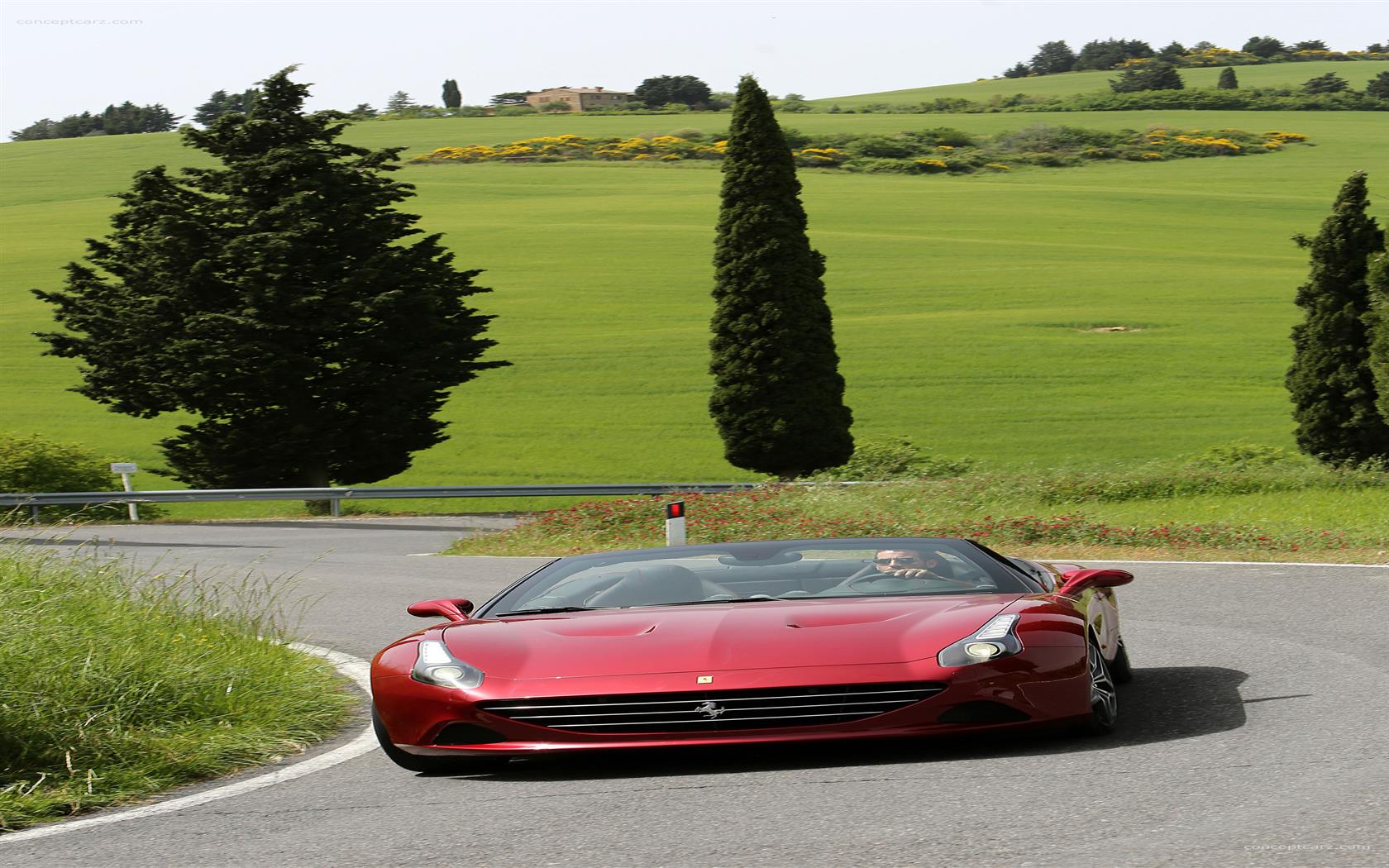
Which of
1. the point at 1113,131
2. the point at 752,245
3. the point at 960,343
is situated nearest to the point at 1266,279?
the point at 960,343

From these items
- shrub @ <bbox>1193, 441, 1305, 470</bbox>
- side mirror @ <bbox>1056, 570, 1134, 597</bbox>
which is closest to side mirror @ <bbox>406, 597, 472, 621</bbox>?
side mirror @ <bbox>1056, 570, 1134, 597</bbox>

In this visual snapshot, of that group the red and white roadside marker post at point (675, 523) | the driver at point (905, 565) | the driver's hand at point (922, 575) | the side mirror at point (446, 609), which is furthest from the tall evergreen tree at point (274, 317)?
the driver's hand at point (922, 575)

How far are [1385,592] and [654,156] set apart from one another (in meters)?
98.9

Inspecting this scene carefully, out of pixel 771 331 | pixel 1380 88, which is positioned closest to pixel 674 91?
pixel 1380 88

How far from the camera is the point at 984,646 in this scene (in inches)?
249

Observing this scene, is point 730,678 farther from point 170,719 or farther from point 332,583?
point 332,583

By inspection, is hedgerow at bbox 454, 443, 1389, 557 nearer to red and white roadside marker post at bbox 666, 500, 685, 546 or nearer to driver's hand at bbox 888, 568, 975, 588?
red and white roadside marker post at bbox 666, 500, 685, 546

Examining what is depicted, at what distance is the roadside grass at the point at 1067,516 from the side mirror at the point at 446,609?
10232 mm

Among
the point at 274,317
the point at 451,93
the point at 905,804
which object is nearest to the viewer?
the point at 905,804

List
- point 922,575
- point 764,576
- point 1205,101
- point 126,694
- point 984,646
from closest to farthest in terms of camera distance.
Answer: point 984,646 → point 922,575 → point 764,576 → point 126,694 → point 1205,101

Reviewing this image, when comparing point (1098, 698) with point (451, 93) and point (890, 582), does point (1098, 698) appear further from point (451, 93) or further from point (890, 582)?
point (451, 93)

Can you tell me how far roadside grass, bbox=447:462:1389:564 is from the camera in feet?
57.1

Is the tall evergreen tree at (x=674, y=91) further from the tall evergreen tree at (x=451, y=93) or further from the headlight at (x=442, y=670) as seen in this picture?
the headlight at (x=442, y=670)

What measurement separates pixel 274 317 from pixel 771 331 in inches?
404
